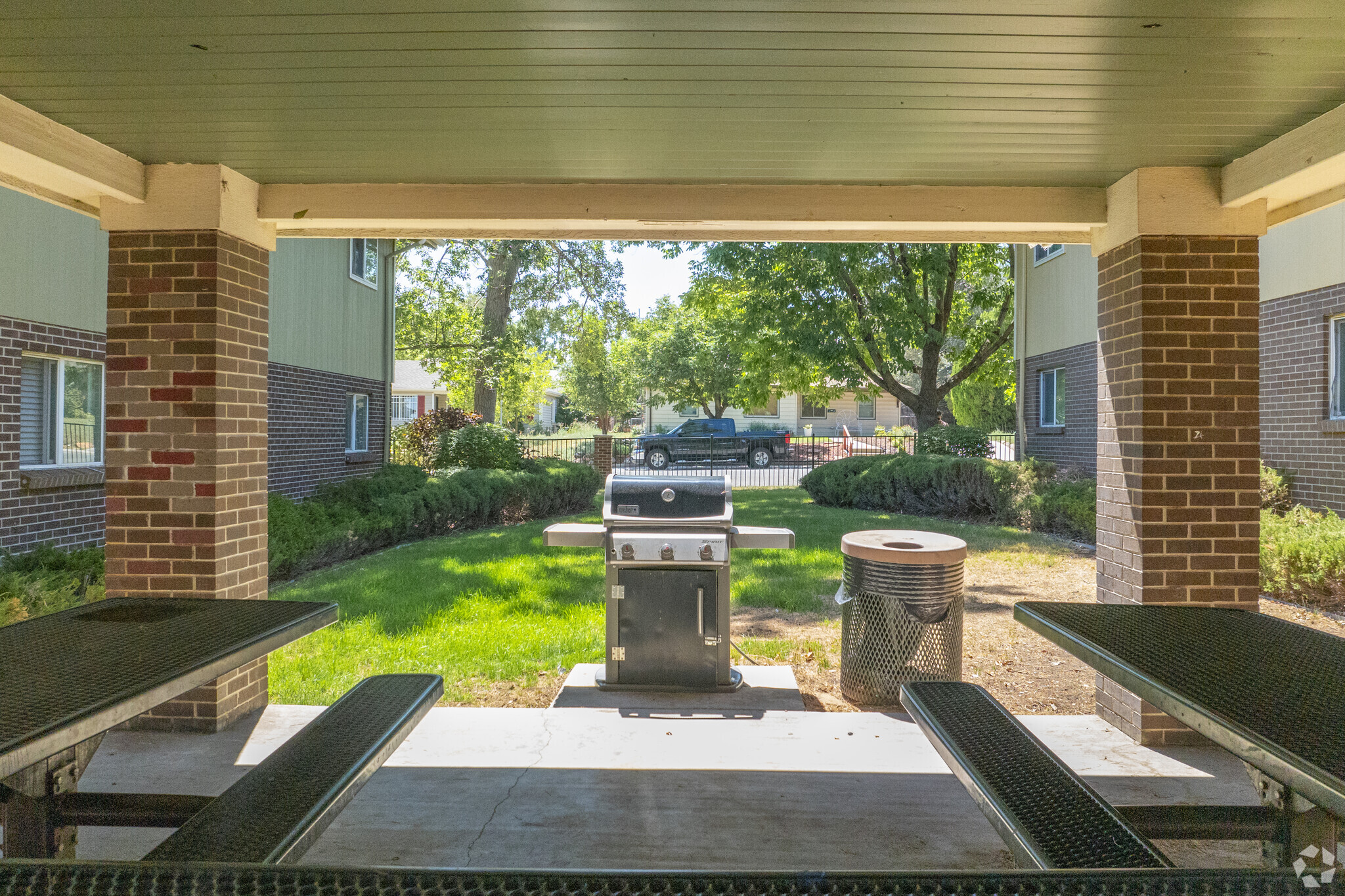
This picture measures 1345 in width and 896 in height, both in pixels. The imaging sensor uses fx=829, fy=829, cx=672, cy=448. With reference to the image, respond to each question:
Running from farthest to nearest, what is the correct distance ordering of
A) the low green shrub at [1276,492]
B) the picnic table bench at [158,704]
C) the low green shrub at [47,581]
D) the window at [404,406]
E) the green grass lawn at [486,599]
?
1. the window at [404,406]
2. the low green shrub at [1276,492]
3. the green grass lawn at [486,599]
4. the low green shrub at [47,581]
5. the picnic table bench at [158,704]

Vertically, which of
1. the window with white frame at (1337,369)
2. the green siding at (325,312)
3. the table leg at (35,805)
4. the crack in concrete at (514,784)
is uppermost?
the green siding at (325,312)

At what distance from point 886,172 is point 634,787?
3.22 meters

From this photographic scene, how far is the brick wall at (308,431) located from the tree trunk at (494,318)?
216 inches

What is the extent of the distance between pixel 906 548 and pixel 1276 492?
6.09m

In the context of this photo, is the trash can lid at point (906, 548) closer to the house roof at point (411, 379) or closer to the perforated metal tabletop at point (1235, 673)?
the perforated metal tabletop at point (1235, 673)

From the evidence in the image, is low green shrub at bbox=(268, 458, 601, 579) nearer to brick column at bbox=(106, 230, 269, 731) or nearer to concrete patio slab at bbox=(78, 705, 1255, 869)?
brick column at bbox=(106, 230, 269, 731)

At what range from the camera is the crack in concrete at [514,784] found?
10.2 ft

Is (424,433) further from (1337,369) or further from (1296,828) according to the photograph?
(1296,828)

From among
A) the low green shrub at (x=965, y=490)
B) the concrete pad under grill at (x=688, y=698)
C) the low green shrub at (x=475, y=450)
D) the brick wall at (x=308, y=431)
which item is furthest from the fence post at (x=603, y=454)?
the concrete pad under grill at (x=688, y=698)

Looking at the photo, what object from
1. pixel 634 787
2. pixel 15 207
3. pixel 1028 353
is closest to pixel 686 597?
pixel 634 787

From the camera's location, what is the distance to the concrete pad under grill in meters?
4.65

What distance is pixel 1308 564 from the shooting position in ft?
22.6

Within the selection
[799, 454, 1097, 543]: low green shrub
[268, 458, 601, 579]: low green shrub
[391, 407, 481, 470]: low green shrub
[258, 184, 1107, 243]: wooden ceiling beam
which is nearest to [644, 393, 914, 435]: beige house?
[391, 407, 481, 470]: low green shrub

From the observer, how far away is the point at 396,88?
3.21m
